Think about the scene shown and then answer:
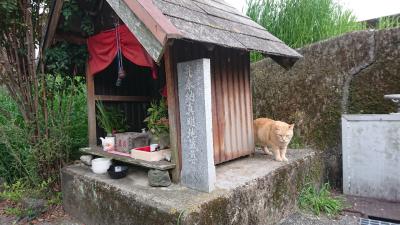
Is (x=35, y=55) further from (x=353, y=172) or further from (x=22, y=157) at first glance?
(x=353, y=172)

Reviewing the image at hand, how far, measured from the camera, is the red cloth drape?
363 centimetres

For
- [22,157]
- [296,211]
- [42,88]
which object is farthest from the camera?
[22,157]

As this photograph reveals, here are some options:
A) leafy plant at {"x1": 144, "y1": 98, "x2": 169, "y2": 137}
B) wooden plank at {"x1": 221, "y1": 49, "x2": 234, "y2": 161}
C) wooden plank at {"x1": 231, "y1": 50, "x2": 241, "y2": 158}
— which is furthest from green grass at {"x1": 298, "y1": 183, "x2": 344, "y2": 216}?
leafy plant at {"x1": 144, "y1": 98, "x2": 169, "y2": 137}

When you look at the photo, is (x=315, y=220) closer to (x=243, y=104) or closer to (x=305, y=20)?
(x=243, y=104)

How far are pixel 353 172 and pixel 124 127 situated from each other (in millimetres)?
3993

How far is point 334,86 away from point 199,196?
3921 millimetres

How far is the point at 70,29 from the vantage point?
448cm

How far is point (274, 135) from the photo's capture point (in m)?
4.26

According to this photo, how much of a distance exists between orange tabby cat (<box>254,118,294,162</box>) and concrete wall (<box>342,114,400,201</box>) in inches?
52.7

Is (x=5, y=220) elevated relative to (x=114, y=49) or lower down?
lower down

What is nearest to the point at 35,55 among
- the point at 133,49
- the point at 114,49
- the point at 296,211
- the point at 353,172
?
the point at 114,49

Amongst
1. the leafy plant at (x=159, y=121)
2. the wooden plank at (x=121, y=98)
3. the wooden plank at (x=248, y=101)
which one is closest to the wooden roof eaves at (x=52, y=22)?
the wooden plank at (x=121, y=98)

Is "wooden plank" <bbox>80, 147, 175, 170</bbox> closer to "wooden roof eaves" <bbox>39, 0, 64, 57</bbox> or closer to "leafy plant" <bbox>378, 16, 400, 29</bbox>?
"wooden roof eaves" <bbox>39, 0, 64, 57</bbox>

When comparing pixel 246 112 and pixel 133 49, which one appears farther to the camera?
pixel 246 112
